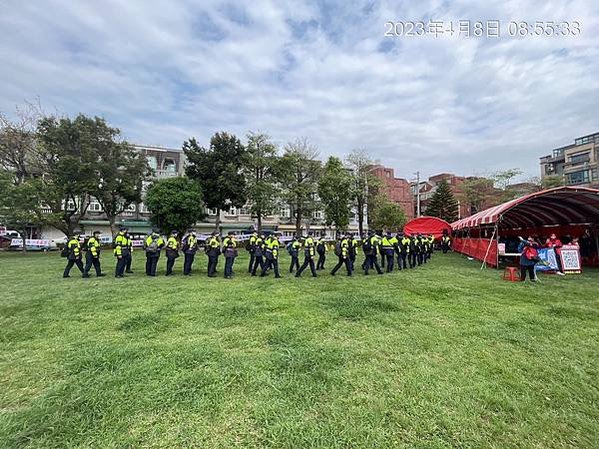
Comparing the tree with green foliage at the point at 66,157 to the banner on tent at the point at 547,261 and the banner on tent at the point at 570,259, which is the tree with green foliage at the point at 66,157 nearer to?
the banner on tent at the point at 547,261

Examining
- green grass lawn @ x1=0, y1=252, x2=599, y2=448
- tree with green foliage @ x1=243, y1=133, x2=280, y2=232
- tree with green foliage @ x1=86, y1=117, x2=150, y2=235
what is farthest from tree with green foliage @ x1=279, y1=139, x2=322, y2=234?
green grass lawn @ x1=0, y1=252, x2=599, y2=448

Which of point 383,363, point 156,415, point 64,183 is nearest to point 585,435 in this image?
point 383,363

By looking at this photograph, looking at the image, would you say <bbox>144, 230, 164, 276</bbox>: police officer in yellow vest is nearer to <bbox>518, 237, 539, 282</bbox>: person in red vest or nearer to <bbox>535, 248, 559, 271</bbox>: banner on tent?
<bbox>518, 237, 539, 282</bbox>: person in red vest

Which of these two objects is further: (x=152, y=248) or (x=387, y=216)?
(x=387, y=216)

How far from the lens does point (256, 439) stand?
8.04ft

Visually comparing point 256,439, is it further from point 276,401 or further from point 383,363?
point 383,363

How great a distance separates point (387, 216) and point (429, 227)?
11.2 m

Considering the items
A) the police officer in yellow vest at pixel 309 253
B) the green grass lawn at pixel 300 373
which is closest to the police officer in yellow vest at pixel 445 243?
the police officer in yellow vest at pixel 309 253

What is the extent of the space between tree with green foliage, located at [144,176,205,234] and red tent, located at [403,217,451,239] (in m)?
18.1

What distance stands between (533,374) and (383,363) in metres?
1.60

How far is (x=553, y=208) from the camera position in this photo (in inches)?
578

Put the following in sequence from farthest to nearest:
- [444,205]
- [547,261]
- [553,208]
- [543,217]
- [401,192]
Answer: [401,192] → [444,205] → [543,217] → [553,208] → [547,261]

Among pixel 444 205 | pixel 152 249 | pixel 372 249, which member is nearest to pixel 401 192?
pixel 444 205

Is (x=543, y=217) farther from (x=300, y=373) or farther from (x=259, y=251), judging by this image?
(x=300, y=373)
